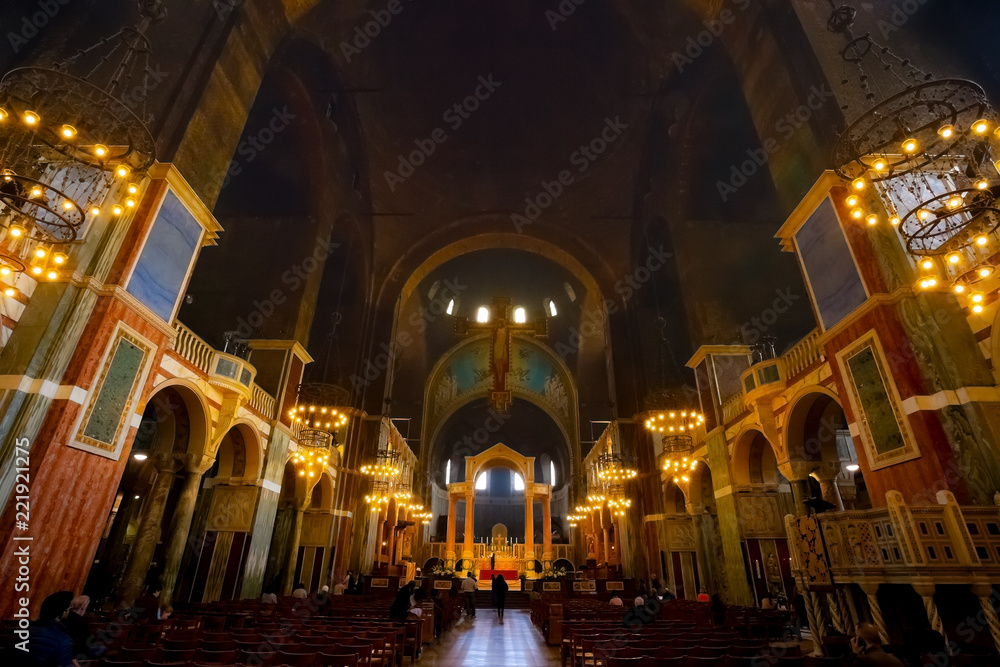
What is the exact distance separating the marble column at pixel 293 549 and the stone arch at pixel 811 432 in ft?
48.4

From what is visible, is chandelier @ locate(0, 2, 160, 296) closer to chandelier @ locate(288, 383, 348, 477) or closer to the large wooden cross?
chandelier @ locate(288, 383, 348, 477)

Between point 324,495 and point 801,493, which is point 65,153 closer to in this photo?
point 801,493

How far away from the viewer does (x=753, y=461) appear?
1353 cm

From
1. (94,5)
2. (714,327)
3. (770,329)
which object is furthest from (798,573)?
(94,5)

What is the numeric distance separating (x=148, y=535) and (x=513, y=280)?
25522 mm

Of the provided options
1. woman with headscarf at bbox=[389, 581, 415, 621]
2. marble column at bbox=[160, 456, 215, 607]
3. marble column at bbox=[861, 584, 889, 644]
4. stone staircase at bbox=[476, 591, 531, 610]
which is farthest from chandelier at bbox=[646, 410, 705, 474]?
marble column at bbox=[160, 456, 215, 607]

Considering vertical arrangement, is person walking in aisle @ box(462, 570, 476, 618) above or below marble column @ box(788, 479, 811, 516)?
below

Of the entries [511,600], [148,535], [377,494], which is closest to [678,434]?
[377,494]

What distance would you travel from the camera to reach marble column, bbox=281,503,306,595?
15.8 metres

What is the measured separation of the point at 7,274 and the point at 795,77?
14430 mm

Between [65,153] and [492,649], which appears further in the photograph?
[492,649]

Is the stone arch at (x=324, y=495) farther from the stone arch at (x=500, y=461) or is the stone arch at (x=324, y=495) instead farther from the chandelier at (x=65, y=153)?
the stone arch at (x=500, y=461)

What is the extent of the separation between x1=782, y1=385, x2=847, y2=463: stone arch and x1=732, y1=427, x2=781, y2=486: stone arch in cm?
192

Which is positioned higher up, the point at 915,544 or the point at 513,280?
the point at 513,280
